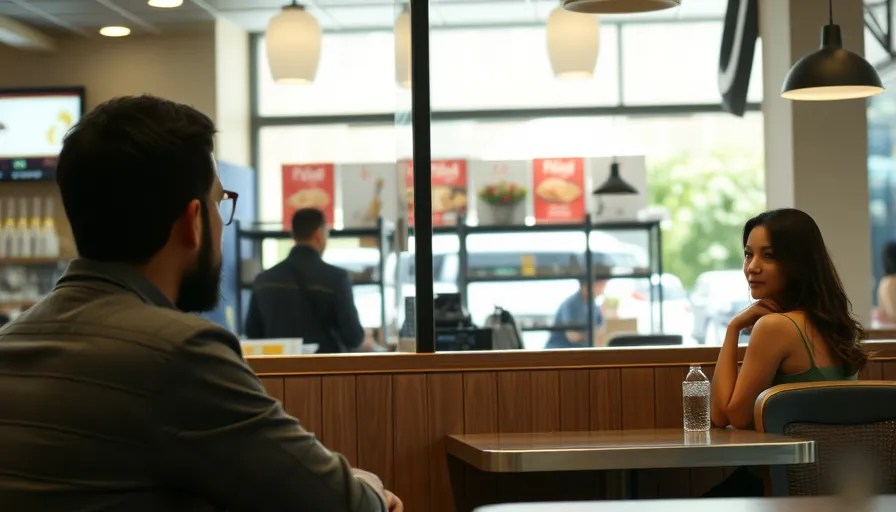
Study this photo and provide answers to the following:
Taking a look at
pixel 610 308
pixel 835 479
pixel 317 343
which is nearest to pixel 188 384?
pixel 835 479

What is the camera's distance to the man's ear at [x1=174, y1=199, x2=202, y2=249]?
55.9 inches

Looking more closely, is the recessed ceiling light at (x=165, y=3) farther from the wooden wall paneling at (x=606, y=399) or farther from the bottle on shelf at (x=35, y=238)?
the wooden wall paneling at (x=606, y=399)

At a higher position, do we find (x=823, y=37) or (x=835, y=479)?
(x=823, y=37)

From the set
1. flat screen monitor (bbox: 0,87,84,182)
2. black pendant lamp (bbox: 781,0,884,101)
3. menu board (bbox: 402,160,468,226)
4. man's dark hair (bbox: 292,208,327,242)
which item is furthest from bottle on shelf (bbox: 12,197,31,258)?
black pendant lamp (bbox: 781,0,884,101)

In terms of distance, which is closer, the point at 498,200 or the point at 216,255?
the point at 216,255

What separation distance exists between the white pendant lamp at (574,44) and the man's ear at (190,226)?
14.5 feet

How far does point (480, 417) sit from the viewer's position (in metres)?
3.23

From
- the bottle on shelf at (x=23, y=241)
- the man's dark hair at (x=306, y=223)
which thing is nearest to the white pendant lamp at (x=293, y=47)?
the man's dark hair at (x=306, y=223)

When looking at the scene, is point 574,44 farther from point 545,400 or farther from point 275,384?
point 275,384

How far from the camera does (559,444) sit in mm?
2682

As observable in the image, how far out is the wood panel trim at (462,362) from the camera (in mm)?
3217

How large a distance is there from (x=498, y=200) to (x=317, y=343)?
6.33ft

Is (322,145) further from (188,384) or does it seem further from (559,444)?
(188,384)

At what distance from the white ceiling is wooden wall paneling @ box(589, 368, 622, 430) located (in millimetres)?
5258
